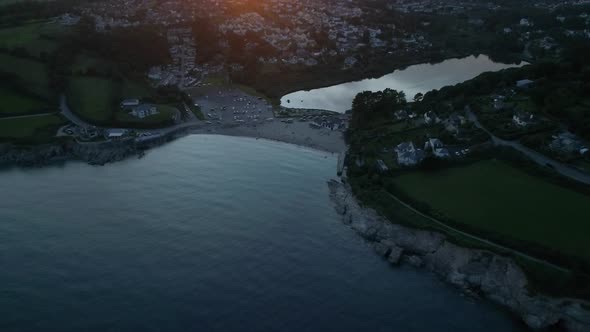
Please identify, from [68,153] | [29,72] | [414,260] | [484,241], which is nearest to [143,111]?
[68,153]

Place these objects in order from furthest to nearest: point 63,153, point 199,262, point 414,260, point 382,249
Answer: point 63,153, point 382,249, point 414,260, point 199,262

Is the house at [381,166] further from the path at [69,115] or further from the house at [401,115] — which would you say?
the path at [69,115]

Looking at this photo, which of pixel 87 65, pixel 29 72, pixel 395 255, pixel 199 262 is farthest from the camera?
pixel 87 65

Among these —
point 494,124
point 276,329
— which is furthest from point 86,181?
point 494,124

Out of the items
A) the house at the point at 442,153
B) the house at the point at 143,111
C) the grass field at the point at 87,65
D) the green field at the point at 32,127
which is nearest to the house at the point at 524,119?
the house at the point at 442,153

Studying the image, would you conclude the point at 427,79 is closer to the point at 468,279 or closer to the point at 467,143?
the point at 467,143

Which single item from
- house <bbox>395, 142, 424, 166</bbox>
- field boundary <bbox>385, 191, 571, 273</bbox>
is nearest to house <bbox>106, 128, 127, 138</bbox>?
house <bbox>395, 142, 424, 166</bbox>

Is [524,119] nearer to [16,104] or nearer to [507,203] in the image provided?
[507,203]
